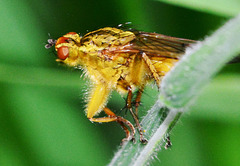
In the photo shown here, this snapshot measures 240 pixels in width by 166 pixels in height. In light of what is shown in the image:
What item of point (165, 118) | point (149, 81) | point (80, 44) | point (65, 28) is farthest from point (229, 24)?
point (65, 28)

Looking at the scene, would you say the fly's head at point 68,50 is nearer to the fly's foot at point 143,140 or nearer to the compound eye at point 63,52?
the compound eye at point 63,52

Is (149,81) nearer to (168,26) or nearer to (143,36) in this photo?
(143,36)

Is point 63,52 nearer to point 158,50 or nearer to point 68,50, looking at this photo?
point 68,50

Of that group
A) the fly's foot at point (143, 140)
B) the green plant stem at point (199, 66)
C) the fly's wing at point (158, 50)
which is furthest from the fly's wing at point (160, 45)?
the green plant stem at point (199, 66)

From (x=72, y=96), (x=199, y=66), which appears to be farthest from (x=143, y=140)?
(x=72, y=96)

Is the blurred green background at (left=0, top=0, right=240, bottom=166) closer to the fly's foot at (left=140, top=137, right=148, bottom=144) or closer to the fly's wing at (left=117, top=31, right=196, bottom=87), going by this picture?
the fly's wing at (left=117, top=31, right=196, bottom=87)
